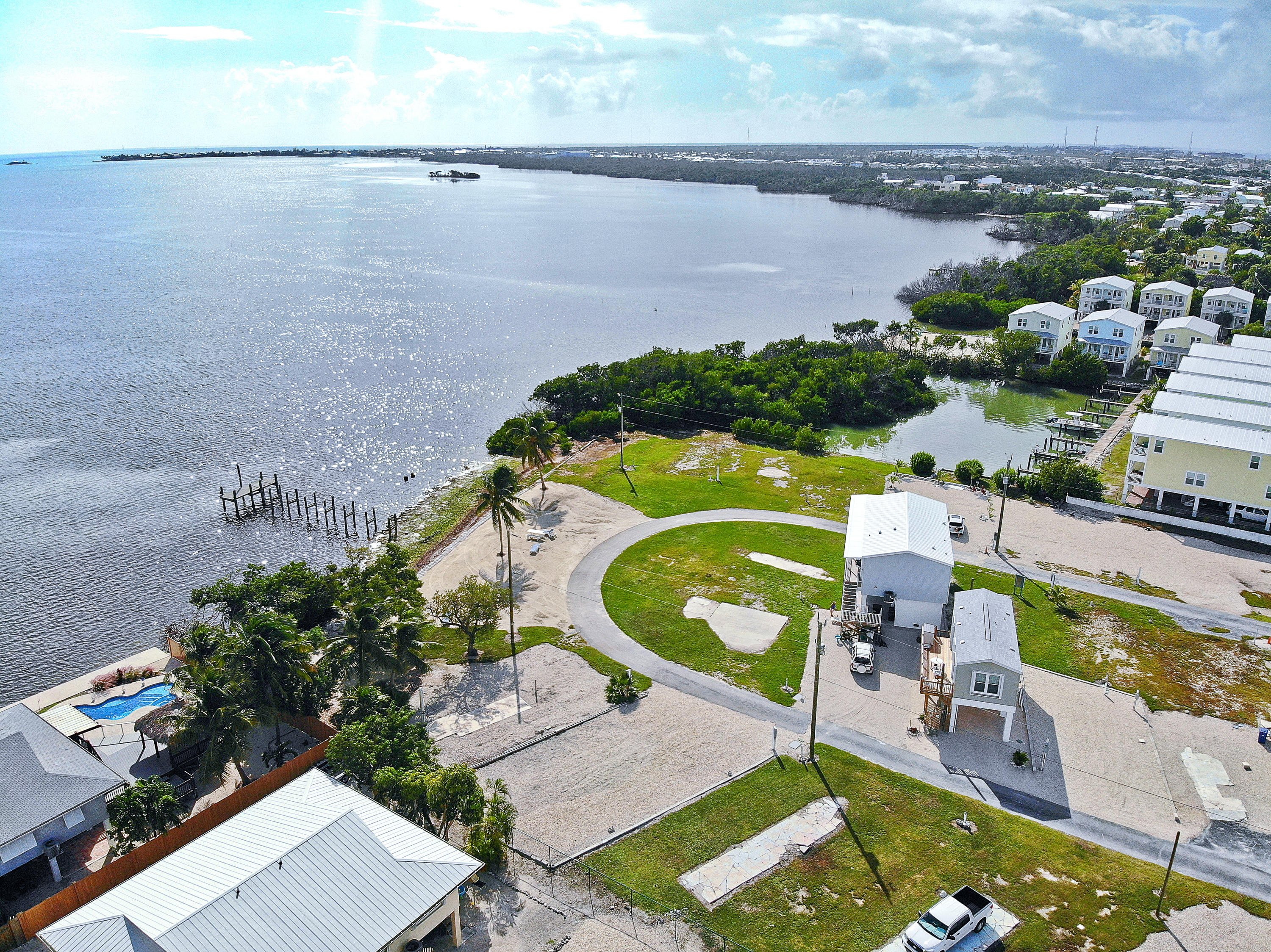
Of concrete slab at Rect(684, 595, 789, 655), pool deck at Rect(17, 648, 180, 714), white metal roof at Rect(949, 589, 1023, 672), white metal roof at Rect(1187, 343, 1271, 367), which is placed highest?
white metal roof at Rect(1187, 343, 1271, 367)

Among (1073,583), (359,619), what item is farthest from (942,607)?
(359,619)

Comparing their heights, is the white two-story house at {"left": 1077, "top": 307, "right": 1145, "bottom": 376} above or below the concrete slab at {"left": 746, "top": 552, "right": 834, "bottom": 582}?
above

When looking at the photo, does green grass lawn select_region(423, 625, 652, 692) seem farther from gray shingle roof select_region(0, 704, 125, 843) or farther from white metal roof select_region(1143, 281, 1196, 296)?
white metal roof select_region(1143, 281, 1196, 296)

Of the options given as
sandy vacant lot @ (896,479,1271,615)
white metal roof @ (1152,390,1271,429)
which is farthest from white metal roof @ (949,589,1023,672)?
white metal roof @ (1152,390,1271,429)

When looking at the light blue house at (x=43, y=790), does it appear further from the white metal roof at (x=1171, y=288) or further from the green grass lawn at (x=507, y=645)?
the white metal roof at (x=1171, y=288)

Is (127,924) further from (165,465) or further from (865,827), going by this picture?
(165,465)
